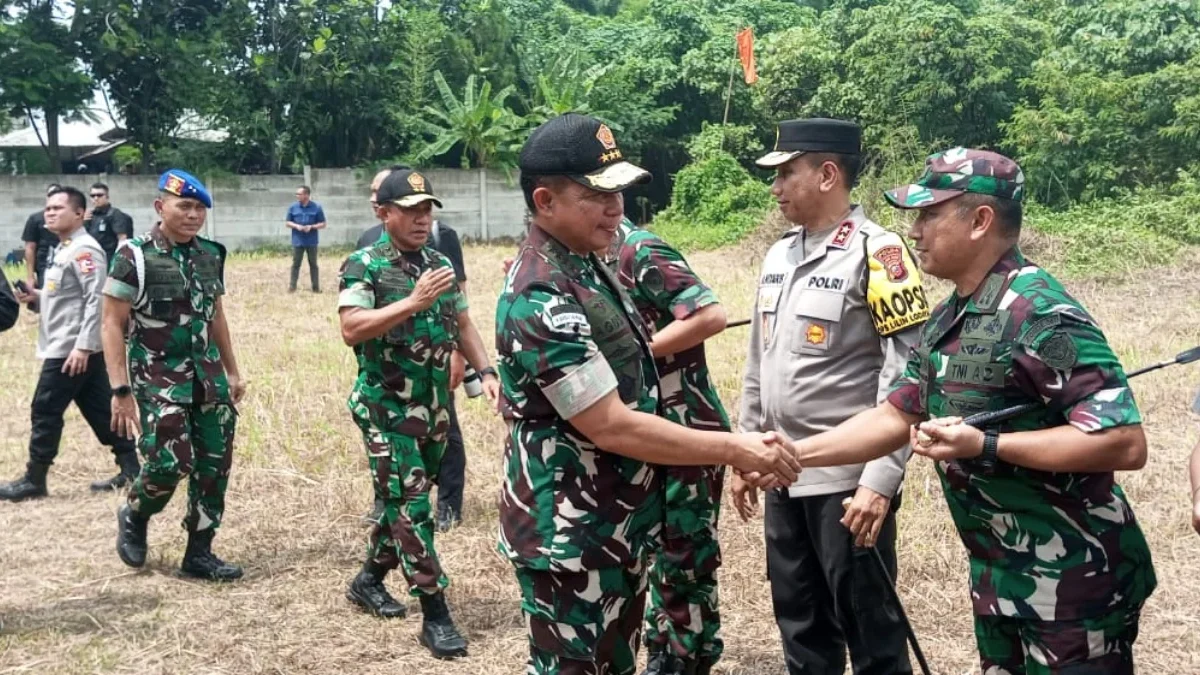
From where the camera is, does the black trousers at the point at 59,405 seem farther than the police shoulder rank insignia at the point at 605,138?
Yes

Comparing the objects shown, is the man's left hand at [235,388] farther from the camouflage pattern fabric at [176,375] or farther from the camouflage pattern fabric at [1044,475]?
the camouflage pattern fabric at [1044,475]

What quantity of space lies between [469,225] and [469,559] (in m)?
18.9

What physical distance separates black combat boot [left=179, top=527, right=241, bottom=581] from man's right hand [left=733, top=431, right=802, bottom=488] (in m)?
3.39

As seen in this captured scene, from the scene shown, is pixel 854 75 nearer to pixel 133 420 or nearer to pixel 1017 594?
pixel 133 420

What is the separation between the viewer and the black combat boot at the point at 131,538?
5609 millimetres

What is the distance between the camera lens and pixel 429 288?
4469 millimetres

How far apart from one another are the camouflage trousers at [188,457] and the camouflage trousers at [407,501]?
3.66 feet

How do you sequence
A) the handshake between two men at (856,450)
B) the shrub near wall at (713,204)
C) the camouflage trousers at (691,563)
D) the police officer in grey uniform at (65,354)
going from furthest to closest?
the shrub near wall at (713,204) < the police officer in grey uniform at (65,354) < the camouflage trousers at (691,563) < the handshake between two men at (856,450)

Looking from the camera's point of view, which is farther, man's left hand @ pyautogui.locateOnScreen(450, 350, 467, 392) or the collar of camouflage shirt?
man's left hand @ pyautogui.locateOnScreen(450, 350, 467, 392)

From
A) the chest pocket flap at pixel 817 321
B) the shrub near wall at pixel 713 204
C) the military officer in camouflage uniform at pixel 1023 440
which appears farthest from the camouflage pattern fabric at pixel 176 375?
the shrub near wall at pixel 713 204

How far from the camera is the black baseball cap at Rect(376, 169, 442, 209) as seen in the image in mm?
4617

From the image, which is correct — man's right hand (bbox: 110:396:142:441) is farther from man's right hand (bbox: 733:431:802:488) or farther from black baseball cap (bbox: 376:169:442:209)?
man's right hand (bbox: 733:431:802:488)

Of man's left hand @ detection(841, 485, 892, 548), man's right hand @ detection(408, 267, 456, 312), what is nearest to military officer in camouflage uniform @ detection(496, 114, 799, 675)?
man's left hand @ detection(841, 485, 892, 548)

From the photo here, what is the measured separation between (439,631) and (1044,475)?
274 centimetres
